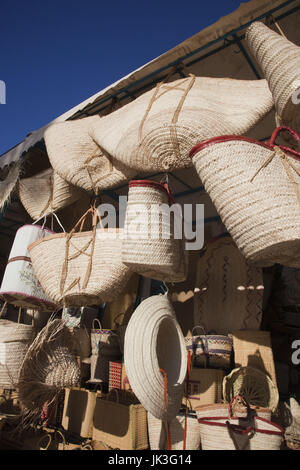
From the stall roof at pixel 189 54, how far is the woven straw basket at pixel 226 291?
146cm

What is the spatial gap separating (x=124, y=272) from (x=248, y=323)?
123 centimetres

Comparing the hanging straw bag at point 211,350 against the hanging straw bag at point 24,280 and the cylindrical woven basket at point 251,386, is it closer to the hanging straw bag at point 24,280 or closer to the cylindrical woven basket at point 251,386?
the cylindrical woven basket at point 251,386

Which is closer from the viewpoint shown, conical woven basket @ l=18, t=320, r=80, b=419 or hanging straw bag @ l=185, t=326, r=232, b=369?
conical woven basket @ l=18, t=320, r=80, b=419

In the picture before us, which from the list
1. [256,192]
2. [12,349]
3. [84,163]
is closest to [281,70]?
[256,192]

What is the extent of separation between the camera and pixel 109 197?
3455 mm

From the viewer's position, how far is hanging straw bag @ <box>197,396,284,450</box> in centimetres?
146

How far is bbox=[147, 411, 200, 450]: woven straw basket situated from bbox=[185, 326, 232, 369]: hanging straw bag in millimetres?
342

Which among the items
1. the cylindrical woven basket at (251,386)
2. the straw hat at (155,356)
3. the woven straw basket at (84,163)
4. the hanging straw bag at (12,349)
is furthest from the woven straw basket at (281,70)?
the hanging straw bag at (12,349)

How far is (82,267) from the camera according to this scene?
1.92 m

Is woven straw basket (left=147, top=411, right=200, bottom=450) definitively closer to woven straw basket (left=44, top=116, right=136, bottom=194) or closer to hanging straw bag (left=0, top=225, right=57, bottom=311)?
Answer: hanging straw bag (left=0, top=225, right=57, bottom=311)

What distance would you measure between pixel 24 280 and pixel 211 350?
146 centimetres

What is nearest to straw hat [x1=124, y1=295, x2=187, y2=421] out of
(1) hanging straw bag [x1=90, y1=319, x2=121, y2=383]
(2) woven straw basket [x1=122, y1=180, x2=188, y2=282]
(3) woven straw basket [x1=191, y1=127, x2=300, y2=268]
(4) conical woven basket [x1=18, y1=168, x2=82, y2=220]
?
(2) woven straw basket [x1=122, y1=180, x2=188, y2=282]
